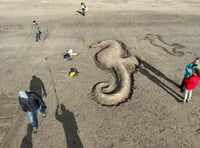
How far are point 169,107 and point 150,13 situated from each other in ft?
44.0

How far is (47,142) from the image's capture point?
24.8ft

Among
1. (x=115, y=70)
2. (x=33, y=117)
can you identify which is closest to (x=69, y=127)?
→ (x=33, y=117)

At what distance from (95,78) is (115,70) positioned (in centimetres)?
131

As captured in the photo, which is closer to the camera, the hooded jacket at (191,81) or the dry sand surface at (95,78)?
the dry sand surface at (95,78)

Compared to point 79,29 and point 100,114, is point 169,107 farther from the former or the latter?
point 79,29

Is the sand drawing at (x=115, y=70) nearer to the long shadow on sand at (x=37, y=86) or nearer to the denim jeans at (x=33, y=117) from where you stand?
the long shadow on sand at (x=37, y=86)

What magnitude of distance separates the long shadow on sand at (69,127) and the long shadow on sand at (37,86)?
1.41 m

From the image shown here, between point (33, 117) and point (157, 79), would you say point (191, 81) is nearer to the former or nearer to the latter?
point (157, 79)

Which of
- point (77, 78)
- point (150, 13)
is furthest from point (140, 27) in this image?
point (77, 78)

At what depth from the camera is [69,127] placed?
8109 mm

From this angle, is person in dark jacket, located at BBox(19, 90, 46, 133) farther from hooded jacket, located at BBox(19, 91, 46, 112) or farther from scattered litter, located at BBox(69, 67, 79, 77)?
scattered litter, located at BBox(69, 67, 79, 77)

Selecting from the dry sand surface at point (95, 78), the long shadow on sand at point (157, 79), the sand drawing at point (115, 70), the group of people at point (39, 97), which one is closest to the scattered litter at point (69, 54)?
the dry sand surface at point (95, 78)

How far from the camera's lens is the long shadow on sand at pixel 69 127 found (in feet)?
24.6

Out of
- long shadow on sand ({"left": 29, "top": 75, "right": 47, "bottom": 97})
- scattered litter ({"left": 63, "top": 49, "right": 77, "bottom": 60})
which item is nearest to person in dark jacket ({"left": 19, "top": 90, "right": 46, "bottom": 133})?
long shadow on sand ({"left": 29, "top": 75, "right": 47, "bottom": 97})
